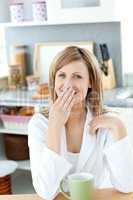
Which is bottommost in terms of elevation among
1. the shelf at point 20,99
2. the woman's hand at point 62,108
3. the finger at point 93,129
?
the shelf at point 20,99

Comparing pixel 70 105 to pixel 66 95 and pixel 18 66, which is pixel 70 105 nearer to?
pixel 66 95

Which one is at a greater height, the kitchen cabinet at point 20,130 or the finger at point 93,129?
the finger at point 93,129

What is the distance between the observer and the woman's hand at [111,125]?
1512 millimetres

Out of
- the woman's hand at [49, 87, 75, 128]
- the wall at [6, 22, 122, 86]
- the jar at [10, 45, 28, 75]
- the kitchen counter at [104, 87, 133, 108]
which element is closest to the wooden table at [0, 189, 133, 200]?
the woman's hand at [49, 87, 75, 128]

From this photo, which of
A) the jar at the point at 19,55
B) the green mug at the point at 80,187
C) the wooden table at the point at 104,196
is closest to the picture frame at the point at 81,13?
the jar at the point at 19,55

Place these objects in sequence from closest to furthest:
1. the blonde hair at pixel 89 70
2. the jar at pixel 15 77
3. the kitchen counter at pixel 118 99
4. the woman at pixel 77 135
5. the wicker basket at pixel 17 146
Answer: the woman at pixel 77 135
the blonde hair at pixel 89 70
the kitchen counter at pixel 118 99
the wicker basket at pixel 17 146
the jar at pixel 15 77

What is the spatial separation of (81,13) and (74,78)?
56.0 inches

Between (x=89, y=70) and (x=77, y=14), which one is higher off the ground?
(x=77, y=14)

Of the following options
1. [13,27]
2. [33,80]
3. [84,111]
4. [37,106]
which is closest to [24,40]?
[13,27]

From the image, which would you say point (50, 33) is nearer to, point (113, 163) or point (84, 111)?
point (84, 111)

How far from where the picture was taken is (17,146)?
10.4ft

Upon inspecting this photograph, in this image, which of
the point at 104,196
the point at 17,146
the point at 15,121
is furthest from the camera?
the point at 17,146

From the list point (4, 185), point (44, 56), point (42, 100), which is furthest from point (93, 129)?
point (44, 56)

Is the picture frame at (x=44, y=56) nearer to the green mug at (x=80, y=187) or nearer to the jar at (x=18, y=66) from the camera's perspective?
the jar at (x=18, y=66)
